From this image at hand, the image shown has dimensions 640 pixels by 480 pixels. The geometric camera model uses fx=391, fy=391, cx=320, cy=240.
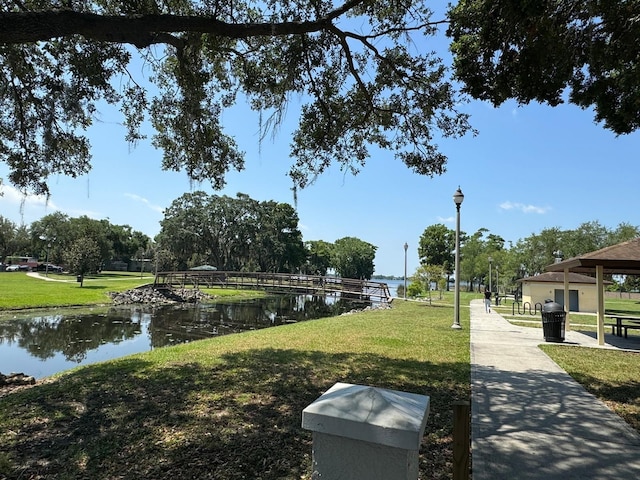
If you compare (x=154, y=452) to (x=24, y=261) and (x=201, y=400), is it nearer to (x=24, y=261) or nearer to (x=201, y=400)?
(x=201, y=400)

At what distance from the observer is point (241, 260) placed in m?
62.2

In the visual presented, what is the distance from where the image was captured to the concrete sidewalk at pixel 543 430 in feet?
11.1

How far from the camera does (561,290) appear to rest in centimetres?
2216

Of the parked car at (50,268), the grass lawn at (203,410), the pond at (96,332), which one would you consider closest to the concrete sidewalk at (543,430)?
the grass lawn at (203,410)

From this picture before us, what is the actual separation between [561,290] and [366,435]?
2478cm

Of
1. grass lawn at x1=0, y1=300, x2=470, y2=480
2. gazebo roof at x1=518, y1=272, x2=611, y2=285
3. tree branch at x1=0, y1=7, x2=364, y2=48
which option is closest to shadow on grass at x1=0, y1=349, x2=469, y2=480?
grass lawn at x1=0, y1=300, x2=470, y2=480

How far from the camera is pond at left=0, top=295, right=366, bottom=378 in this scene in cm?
1085

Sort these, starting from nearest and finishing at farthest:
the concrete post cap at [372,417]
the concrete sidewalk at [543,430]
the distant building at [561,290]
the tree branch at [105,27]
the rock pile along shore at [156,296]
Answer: the concrete post cap at [372,417] < the concrete sidewalk at [543,430] < the tree branch at [105,27] < the distant building at [561,290] < the rock pile along shore at [156,296]

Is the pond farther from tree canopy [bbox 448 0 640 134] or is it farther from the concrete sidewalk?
tree canopy [bbox 448 0 640 134]

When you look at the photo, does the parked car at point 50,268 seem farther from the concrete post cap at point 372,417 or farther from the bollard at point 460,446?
the bollard at point 460,446

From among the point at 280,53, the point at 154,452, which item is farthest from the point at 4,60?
the point at 154,452

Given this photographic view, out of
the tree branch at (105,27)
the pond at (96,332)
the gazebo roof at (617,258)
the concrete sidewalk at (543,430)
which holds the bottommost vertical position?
the pond at (96,332)

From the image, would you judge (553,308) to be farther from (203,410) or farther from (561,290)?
(561,290)

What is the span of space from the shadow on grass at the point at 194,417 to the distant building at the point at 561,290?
17.8m
